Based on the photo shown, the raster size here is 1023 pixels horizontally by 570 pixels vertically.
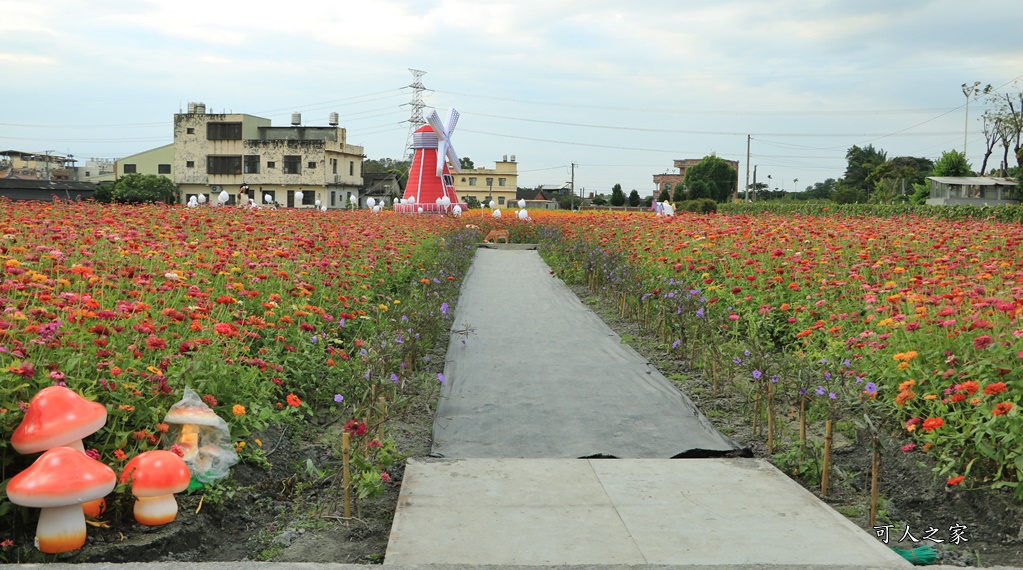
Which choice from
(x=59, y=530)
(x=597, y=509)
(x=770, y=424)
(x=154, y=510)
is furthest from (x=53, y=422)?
(x=770, y=424)

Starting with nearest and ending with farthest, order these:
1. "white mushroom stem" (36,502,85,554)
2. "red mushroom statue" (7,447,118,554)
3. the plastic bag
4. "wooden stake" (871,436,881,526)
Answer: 1. "red mushroom statue" (7,447,118,554)
2. "white mushroom stem" (36,502,85,554)
3. the plastic bag
4. "wooden stake" (871,436,881,526)

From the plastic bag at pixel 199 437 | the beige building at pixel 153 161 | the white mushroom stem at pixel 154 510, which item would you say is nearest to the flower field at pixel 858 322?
the plastic bag at pixel 199 437

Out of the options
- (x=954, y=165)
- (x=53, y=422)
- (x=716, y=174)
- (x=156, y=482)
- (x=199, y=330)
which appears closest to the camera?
(x=53, y=422)

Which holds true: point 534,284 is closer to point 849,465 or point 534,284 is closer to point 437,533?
point 849,465

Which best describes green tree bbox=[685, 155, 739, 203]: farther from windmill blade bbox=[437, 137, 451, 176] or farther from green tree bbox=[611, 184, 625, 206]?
windmill blade bbox=[437, 137, 451, 176]

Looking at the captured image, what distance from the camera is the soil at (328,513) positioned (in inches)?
134

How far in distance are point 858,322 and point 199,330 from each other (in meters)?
4.65

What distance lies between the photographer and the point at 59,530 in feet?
10.2

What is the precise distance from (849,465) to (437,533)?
2.50m

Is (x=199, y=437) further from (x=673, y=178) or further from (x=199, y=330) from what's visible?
(x=673, y=178)

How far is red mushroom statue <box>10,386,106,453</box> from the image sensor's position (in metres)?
3.11

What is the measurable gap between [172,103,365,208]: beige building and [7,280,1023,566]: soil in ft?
173

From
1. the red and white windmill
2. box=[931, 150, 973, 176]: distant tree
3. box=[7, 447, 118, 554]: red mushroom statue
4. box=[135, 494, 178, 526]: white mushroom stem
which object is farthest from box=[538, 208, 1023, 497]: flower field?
box=[931, 150, 973, 176]: distant tree

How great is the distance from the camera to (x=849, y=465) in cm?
470
